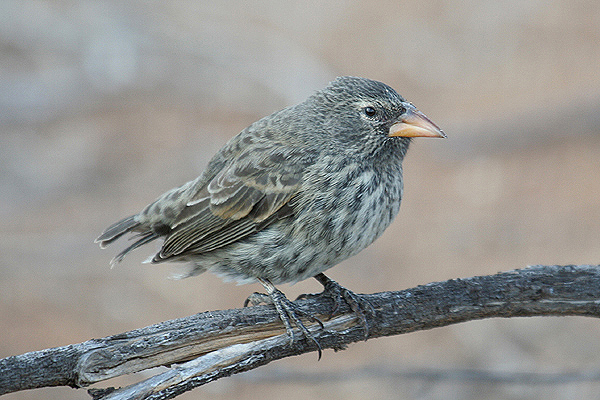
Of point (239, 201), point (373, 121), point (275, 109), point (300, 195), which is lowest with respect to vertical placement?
point (300, 195)

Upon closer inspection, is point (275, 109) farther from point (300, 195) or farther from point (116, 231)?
point (300, 195)

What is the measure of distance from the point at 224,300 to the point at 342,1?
5.83 metres

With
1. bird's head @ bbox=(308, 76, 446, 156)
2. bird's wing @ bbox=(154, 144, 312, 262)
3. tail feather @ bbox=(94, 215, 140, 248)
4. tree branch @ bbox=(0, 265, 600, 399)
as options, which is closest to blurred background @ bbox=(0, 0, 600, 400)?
tail feather @ bbox=(94, 215, 140, 248)

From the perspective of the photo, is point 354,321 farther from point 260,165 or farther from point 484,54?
point 484,54

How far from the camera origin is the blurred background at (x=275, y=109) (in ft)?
23.5

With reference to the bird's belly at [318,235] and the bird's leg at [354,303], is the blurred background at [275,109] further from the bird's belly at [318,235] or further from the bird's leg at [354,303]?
the bird's belly at [318,235]

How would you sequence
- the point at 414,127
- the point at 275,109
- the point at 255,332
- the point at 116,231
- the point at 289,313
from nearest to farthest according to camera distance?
the point at 255,332 → the point at 289,313 → the point at 414,127 → the point at 116,231 → the point at 275,109

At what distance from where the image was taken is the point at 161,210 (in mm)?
4230

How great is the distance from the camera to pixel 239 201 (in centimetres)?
388

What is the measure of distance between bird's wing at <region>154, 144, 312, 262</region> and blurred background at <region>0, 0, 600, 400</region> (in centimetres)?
271

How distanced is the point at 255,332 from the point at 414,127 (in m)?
1.37

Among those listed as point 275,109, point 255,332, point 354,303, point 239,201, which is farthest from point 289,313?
point 275,109

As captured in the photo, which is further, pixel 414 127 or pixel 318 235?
pixel 414 127

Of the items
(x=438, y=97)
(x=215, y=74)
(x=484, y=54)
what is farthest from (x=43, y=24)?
(x=484, y=54)
